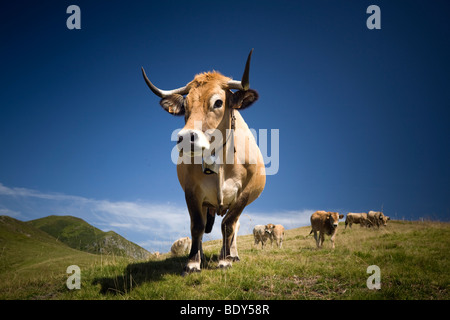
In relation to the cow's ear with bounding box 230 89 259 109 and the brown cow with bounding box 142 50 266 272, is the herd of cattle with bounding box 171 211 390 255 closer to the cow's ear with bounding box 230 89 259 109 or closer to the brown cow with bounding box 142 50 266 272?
the brown cow with bounding box 142 50 266 272

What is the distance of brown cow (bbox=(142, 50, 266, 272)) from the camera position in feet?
16.7

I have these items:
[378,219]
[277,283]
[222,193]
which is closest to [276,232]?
[222,193]

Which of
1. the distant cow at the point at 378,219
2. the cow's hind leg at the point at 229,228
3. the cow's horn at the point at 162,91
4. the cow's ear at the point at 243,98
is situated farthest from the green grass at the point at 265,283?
the distant cow at the point at 378,219

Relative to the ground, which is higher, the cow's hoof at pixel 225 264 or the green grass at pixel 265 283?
the cow's hoof at pixel 225 264

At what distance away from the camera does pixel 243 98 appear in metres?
5.66

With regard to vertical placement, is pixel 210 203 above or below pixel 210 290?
above

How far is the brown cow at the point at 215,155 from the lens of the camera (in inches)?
200

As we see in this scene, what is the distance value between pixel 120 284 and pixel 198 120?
334 cm

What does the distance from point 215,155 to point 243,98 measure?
4.47ft

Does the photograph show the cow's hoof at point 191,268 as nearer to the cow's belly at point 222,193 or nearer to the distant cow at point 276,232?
the cow's belly at point 222,193
